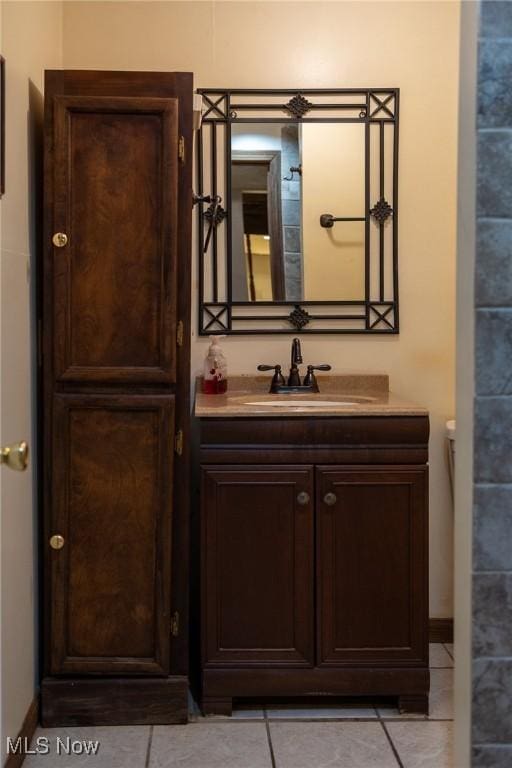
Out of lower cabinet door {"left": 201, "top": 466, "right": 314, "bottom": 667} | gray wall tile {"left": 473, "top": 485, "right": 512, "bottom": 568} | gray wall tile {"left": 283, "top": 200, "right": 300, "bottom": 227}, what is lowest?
lower cabinet door {"left": 201, "top": 466, "right": 314, "bottom": 667}

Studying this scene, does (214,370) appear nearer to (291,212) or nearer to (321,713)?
(291,212)

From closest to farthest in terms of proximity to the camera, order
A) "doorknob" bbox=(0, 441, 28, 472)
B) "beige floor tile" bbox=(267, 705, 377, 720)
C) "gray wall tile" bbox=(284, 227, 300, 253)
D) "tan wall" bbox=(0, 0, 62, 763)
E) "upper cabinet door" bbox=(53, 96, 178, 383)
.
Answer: "doorknob" bbox=(0, 441, 28, 472), "tan wall" bbox=(0, 0, 62, 763), "upper cabinet door" bbox=(53, 96, 178, 383), "beige floor tile" bbox=(267, 705, 377, 720), "gray wall tile" bbox=(284, 227, 300, 253)

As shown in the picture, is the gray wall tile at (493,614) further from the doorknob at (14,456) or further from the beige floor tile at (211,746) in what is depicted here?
the beige floor tile at (211,746)

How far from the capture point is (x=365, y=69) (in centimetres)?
298

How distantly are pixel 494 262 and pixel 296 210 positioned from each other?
193 centimetres

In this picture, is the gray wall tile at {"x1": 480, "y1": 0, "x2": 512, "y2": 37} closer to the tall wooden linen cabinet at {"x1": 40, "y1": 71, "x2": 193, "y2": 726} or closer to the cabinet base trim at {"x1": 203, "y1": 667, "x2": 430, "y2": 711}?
the tall wooden linen cabinet at {"x1": 40, "y1": 71, "x2": 193, "y2": 726}

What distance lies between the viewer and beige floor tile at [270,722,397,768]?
2.21m

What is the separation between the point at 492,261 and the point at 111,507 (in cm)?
159

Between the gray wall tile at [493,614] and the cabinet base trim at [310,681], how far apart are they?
1.43 meters

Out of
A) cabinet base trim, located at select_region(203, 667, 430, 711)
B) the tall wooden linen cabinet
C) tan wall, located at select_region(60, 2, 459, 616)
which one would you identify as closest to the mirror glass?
tan wall, located at select_region(60, 2, 459, 616)

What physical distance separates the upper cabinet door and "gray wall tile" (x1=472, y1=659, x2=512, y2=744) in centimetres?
145

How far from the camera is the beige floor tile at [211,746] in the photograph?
2207 mm

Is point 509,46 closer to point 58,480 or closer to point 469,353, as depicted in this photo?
point 469,353

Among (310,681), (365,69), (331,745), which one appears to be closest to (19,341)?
(310,681)
